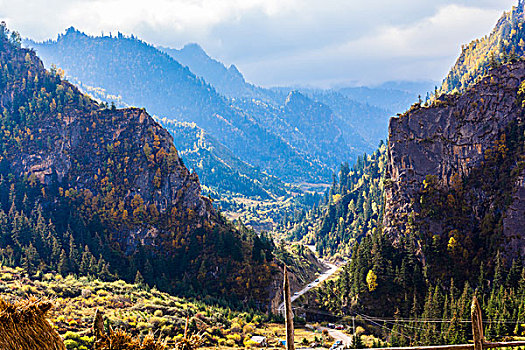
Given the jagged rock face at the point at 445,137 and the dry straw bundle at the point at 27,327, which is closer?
the dry straw bundle at the point at 27,327

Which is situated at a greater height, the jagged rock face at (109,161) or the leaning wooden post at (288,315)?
the jagged rock face at (109,161)

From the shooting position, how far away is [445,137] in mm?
111250

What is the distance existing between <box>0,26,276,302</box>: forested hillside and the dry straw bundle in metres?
102

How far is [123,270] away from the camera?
113m

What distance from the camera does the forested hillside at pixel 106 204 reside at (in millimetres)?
110500

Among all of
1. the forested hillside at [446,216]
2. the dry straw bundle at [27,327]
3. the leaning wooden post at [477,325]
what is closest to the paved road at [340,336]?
the forested hillside at [446,216]

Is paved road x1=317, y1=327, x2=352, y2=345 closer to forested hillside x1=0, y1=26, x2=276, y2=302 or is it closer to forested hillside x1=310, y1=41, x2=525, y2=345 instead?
forested hillside x1=310, y1=41, x2=525, y2=345

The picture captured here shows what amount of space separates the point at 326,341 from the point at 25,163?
112 metres

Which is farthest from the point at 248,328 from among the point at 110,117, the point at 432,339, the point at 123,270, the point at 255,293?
the point at 110,117

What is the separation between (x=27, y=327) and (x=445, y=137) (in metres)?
118

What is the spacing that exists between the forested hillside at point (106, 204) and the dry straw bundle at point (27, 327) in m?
102

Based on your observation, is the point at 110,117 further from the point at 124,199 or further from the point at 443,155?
the point at 443,155

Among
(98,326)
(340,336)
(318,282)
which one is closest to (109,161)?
(318,282)

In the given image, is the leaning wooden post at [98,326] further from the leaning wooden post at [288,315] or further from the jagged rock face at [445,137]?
the jagged rock face at [445,137]
